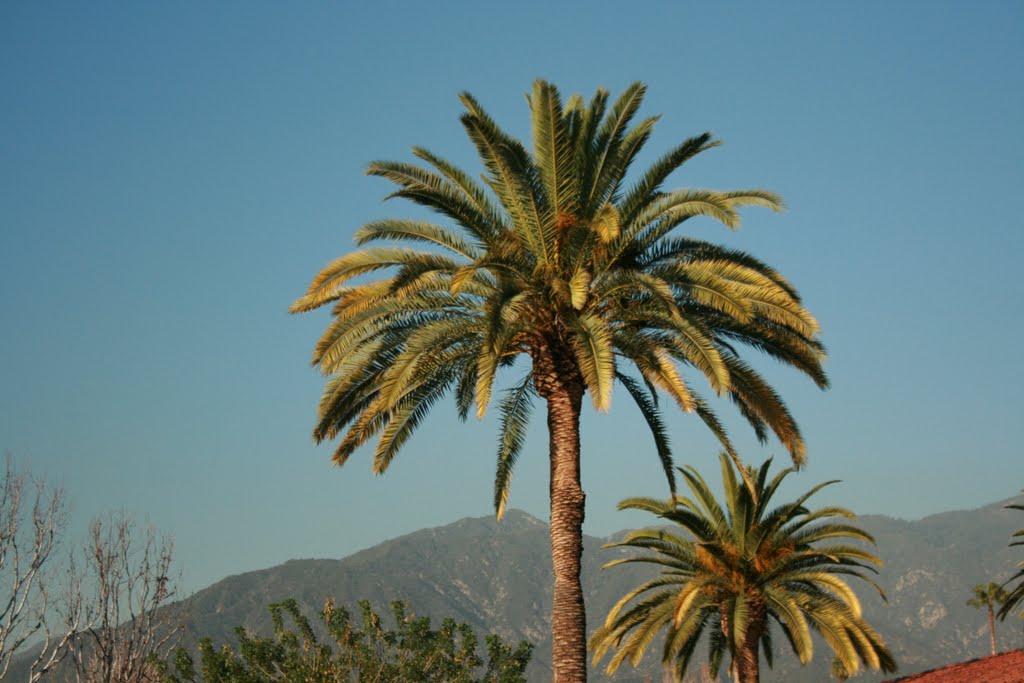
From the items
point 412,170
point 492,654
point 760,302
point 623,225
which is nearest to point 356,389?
point 412,170

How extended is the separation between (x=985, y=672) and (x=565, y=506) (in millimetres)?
14467

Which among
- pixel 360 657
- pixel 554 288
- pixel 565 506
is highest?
pixel 554 288

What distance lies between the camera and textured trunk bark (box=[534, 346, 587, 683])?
65.4 ft

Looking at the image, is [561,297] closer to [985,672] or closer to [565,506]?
[565,506]

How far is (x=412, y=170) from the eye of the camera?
20422 millimetres

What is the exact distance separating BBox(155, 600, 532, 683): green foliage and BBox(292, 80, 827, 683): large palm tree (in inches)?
354

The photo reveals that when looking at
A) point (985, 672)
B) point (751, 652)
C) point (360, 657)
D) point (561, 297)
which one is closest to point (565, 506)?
point (561, 297)

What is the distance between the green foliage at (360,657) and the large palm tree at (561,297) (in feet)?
29.5

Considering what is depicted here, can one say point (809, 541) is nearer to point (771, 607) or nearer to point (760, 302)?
point (771, 607)

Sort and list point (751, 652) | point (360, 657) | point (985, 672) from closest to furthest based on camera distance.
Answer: point (985, 672) → point (360, 657) → point (751, 652)

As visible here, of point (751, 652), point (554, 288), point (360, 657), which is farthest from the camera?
point (751, 652)

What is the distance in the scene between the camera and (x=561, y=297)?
20.2 meters

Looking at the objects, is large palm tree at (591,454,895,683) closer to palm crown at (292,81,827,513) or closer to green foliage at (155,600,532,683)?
green foliage at (155,600,532,683)

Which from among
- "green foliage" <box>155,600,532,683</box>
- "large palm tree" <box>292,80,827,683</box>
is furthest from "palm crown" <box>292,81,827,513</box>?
"green foliage" <box>155,600,532,683</box>
